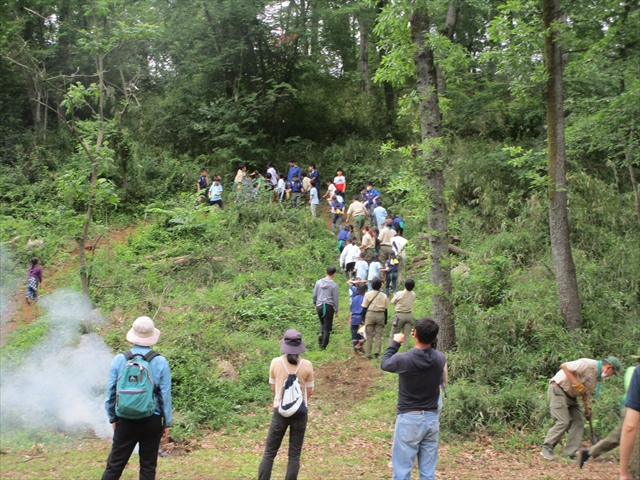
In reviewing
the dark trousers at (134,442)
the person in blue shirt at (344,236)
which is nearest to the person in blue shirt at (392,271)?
the person in blue shirt at (344,236)

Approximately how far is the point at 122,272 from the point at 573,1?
12931 mm

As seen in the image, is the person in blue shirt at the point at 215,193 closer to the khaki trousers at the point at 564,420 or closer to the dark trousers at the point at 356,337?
the dark trousers at the point at 356,337

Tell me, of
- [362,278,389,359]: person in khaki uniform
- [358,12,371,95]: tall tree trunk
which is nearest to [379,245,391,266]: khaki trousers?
[362,278,389,359]: person in khaki uniform

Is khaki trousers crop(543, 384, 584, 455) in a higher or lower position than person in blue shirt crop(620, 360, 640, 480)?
lower

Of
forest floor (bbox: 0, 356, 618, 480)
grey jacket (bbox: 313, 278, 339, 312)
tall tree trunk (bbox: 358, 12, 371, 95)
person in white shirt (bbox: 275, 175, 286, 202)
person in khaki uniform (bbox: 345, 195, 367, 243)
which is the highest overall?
tall tree trunk (bbox: 358, 12, 371, 95)

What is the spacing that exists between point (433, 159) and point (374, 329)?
394cm

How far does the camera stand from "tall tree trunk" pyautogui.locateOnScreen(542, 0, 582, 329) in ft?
35.0

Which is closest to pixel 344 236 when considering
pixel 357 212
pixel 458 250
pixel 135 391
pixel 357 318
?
pixel 357 212

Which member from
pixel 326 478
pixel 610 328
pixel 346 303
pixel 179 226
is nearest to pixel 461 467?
pixel 326 478

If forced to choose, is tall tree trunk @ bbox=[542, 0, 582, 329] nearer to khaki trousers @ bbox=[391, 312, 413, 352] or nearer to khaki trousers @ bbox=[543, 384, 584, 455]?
khaki trousers @ bbox=[391, 312, 413, 352]

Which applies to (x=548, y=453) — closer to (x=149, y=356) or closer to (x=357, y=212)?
(x=149, y=356)

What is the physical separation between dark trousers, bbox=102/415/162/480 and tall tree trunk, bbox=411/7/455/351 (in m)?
6.10

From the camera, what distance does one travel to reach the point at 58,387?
352 inches

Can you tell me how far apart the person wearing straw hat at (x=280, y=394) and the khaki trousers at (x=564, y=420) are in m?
3.59
